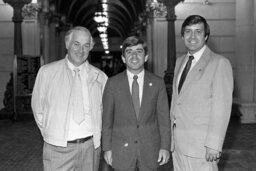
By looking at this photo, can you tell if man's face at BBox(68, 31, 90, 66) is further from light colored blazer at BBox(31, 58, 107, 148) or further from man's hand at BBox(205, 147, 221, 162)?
man's hand at BBox(205, 147, 221, 162)

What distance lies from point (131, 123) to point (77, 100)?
53 centimetres

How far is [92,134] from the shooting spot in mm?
3826

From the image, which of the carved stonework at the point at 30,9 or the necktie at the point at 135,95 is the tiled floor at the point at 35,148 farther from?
the carved stonework at the point at 30,9

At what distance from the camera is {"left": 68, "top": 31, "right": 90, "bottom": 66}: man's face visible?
374cm

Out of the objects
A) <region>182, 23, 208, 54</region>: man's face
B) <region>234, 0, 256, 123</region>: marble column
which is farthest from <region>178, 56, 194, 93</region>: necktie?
<region>234, 0, 256, 123</region>: marble column

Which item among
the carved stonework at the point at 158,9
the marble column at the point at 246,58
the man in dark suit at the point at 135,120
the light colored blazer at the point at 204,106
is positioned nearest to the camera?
the light colored blazer at the point at 204,106

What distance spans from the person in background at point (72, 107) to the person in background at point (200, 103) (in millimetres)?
779

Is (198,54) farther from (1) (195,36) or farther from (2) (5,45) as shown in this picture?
(2) (5,45)

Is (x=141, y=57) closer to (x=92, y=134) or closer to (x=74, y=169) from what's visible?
(x=92, y=134)

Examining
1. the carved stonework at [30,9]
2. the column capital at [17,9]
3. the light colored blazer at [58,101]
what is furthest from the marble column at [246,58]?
the light colored blazer at [58,101]

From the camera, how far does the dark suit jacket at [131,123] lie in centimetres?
377

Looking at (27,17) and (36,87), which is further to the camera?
(27,17)

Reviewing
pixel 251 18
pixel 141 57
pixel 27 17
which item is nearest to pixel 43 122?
pixel 141 57

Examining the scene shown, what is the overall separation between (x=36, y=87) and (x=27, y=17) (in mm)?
11561
